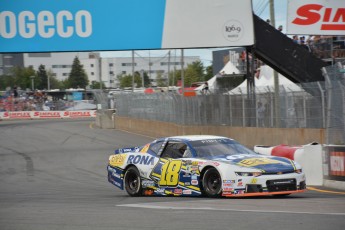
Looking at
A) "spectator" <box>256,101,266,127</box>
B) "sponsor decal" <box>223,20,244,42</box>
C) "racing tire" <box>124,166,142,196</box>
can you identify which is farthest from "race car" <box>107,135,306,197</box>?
"spectator" <box>256,101,266,127</box>

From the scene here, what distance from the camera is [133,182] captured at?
14.3m

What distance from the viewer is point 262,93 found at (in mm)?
24109

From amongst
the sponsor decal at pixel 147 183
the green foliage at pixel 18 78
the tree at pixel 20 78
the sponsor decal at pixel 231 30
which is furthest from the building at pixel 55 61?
the sponsor decal at pixel 147 183

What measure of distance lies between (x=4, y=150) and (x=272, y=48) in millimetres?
14719

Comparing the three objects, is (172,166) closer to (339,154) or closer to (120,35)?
(339,154)

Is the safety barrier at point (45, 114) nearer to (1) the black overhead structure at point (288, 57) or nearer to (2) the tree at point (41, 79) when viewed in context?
(1) the black overhead structure at point (288, 57)

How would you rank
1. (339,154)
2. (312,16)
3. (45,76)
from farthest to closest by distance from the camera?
(45,76) → (312,16) → (339,154)

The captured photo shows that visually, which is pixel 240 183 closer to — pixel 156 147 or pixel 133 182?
pixel 156 147

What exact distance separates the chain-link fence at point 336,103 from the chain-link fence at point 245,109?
12.5ft

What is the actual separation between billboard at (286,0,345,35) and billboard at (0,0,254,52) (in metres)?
1.98

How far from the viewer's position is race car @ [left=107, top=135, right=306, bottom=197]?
1172 centimetres

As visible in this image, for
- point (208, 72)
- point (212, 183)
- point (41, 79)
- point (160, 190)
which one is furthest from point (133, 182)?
point (41, 79)

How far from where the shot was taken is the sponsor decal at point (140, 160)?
544 inches

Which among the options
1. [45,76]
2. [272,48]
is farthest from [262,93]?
[45,76]
